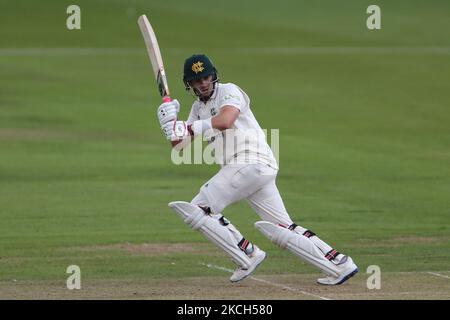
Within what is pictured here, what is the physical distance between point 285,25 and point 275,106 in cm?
1032

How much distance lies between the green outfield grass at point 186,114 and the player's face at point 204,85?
80.8 inches

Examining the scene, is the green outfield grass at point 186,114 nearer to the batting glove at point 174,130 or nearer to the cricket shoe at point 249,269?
the cricket shoe at point 249,269

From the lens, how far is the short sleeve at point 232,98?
980 cm

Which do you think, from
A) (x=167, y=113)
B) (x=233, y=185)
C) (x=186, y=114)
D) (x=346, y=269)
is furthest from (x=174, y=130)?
(x=186, y=114)

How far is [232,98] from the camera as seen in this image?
9820 mm

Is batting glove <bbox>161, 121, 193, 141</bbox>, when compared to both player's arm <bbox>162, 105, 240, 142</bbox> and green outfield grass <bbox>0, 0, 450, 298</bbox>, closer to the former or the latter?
player's arm <bbox>162, 105, 240, 142</bbox>

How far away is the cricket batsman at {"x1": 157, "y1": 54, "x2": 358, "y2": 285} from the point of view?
32.4 feet

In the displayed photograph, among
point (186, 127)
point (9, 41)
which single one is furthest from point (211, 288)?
point (9, 41)

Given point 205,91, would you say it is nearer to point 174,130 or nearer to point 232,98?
point 232,98

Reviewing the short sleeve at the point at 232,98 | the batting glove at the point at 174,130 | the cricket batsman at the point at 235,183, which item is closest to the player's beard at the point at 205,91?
the cricket batsman at the point at 235,183

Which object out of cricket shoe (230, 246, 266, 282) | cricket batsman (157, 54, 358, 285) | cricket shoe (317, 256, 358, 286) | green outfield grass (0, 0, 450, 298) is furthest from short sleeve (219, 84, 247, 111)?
green outfield grass (0, 0, 450, 298)

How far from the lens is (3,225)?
49.0 ft

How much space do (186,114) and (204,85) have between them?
14.9 m

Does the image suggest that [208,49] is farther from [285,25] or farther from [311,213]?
[311,213]
